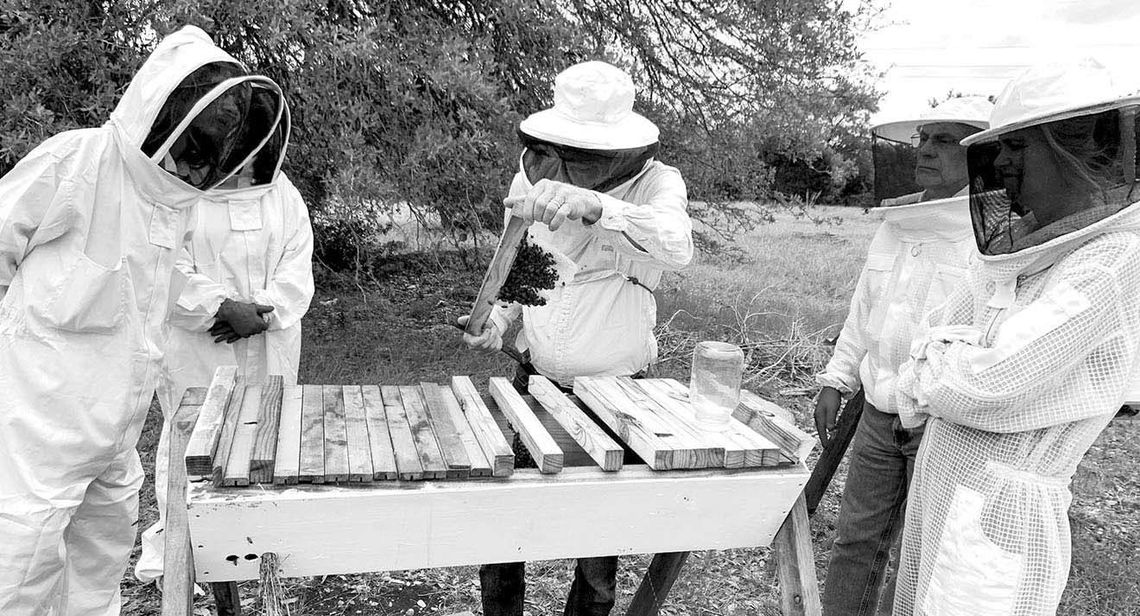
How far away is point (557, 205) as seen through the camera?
7.16 feet

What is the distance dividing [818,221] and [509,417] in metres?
4.76

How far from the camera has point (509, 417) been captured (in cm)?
211

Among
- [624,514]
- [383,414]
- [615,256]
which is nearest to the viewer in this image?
[624,514]

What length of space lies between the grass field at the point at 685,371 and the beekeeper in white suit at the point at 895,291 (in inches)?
33.4

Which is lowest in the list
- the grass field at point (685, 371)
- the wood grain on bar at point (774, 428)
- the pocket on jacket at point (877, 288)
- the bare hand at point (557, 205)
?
the grass field at point (685, 371)

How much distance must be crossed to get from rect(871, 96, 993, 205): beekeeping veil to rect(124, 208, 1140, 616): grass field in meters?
1.82

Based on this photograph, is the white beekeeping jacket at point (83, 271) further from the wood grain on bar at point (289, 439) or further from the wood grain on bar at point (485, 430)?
the wood grain on bar at point (485, 430)

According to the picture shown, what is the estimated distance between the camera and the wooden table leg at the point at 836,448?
3.24m

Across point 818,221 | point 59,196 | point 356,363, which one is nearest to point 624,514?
point 59,196

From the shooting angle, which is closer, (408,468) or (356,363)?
(408,468)

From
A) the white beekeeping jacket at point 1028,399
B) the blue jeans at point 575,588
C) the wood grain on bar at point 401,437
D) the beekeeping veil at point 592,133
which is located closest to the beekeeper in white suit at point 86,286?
the wood grain on bar at point 401,437

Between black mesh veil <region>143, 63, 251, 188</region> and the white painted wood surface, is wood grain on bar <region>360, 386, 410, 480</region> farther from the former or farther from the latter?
black mesh veil <region>143, 63, 251, 188</region>

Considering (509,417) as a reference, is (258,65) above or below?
above

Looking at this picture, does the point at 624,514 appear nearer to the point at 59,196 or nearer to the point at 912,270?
the point at 912,270
